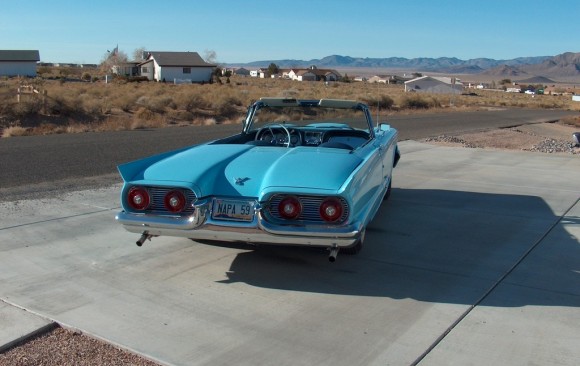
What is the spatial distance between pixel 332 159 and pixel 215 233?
115cm

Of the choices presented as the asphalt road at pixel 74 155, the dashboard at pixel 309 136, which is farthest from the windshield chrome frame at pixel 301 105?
the asphalt road at pixel 74 155

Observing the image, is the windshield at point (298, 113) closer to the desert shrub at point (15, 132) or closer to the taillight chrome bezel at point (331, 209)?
the taillight chrome bezel at point (331, 209)

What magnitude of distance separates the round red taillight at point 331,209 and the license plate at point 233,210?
0.53m

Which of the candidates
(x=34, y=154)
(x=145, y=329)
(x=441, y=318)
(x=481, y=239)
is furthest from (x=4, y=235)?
(x=34, y=154)

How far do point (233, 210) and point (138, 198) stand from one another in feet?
2.54

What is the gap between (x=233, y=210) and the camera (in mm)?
4855

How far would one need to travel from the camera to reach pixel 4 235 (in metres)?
6.29

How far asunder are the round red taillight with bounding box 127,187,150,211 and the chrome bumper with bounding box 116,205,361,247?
0.24 feet

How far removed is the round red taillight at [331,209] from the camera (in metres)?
4.70

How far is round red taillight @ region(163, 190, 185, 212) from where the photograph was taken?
16.3 ft

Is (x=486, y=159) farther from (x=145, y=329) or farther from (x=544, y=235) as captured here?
(x=145, y=329)

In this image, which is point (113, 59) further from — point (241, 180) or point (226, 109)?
point (241, 180)

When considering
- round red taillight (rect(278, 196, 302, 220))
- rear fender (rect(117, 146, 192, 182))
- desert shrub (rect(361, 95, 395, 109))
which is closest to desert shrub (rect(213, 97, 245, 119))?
desert shrub (rect(361, 95, 395, 109))

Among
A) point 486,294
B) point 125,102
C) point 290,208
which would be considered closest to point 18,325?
point 290,208
